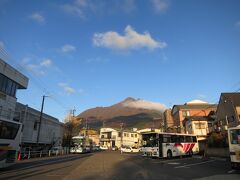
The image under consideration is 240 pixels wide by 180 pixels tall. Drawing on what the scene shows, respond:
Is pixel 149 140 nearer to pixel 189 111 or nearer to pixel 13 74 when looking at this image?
pixel 13 74

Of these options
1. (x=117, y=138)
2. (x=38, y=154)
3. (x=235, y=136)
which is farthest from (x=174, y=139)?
(x=117, y=138)

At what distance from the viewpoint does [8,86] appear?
1202 inches

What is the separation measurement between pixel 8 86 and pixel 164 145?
21392 mm

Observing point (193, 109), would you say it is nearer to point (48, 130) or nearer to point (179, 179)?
point (48, 130)

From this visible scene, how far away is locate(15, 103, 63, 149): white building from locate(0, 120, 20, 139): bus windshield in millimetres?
21353

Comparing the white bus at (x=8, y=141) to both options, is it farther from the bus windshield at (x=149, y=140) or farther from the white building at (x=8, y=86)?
the bus windshield at (x=149, y=140)

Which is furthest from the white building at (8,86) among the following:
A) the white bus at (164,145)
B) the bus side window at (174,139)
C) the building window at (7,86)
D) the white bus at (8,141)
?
the bus side window at (174,139)

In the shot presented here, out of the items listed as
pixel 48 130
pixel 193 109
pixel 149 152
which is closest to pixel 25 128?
pixel 48 130

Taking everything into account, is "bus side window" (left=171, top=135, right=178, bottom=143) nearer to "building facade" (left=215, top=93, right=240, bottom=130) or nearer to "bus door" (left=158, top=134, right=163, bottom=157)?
"bus door" (left=158, top=134, right=163, bottom=157)

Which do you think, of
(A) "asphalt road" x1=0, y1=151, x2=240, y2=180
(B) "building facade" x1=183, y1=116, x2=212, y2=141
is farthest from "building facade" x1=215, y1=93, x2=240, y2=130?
(A) "asphalt road" x1=0, y1=151, x2=240, y2=180

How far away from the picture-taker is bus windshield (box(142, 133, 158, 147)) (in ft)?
89.1

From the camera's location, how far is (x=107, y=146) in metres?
102

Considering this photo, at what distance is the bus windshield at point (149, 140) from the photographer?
27.2m

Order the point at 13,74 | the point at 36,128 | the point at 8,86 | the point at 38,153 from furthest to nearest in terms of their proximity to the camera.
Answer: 1. the point at 36,128
2. the point at 38,153
3. the point at 13,74
4. the point at 8,86
